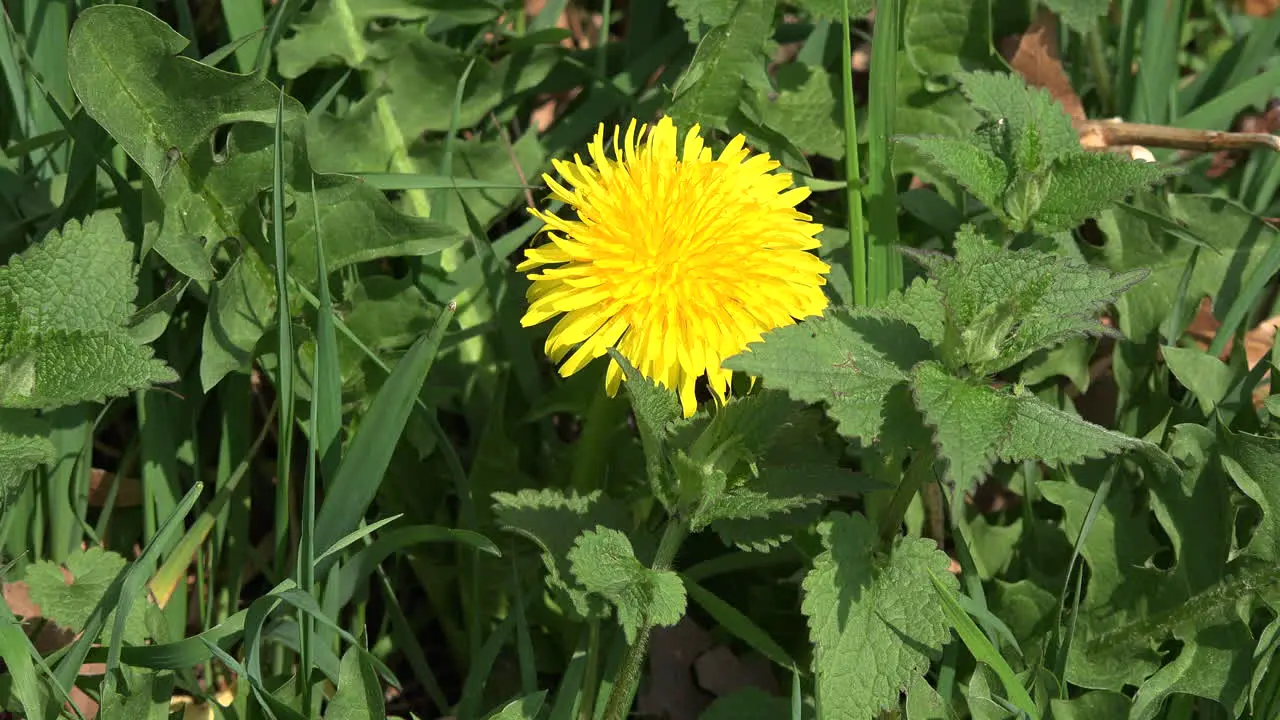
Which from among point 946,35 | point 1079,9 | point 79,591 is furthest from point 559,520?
point 1079,9

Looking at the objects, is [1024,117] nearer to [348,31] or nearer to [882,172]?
[882,172]

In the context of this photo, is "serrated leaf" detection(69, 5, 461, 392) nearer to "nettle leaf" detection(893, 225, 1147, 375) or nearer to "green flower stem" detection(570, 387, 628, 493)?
"green flower stem" detection(570, 387, 628, 493)

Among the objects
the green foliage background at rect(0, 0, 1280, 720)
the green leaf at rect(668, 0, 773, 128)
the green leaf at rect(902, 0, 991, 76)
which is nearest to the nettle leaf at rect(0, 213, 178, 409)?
the green foliage background at rect(0, 0, 1280, 720)

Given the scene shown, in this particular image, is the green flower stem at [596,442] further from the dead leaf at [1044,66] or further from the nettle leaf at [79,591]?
the dead leaf at [1044,66]

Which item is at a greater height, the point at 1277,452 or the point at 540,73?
the point at 540,73

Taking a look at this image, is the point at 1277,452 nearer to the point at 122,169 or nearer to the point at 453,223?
the point at 453,223

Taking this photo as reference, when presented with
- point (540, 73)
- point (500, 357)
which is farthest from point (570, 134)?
point (500, 357)

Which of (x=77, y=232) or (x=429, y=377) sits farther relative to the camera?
(x=429, y=377)
